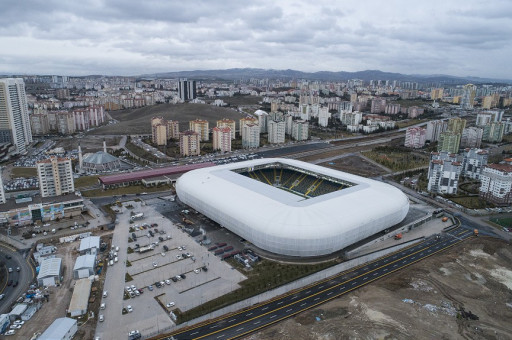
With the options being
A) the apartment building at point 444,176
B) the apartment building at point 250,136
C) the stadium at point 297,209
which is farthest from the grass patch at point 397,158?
the stadium at point 297,209

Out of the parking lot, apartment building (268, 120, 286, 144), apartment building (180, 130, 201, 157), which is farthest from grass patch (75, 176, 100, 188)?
apartment building (268, 120, 286, 144)

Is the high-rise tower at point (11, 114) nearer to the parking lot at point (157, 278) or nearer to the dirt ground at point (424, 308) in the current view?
the parking lot at point (157, 278)

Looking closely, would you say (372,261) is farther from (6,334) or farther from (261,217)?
(6,334)

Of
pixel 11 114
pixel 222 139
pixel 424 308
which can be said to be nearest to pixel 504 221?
pixel 424 308

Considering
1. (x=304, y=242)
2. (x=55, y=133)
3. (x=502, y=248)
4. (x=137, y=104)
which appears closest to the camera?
(x=304, y=242)

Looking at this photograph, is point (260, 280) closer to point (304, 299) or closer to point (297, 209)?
point (304, 299)

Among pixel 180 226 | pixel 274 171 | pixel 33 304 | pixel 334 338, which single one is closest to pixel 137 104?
pixel 274 171
